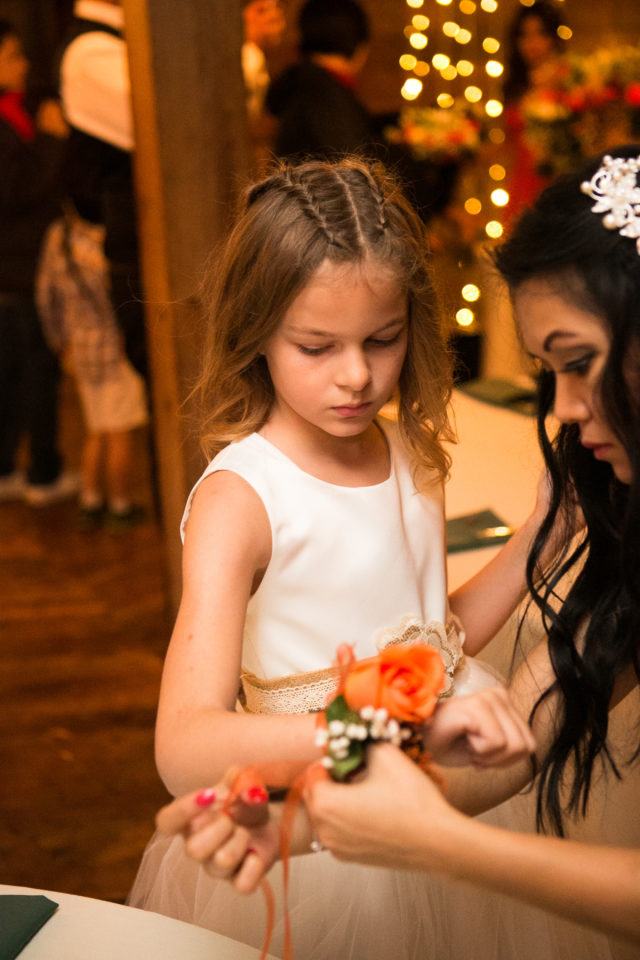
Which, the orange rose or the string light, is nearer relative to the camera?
the orange rose

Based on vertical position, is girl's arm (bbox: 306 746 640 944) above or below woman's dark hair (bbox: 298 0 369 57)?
below

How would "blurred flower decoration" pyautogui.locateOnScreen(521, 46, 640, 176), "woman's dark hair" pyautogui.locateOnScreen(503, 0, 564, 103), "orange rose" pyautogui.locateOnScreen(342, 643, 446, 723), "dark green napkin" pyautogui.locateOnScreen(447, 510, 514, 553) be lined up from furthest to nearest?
1. "woman's dark hair" pyautogui.locateOnScreen(503, 0, 564, 103)
2. "blurred flower decoration" pyautogui.locateOnScreen(521, 46, 640, 176)
3. "dark green napkin" pyautogui.locateOnScreen(447, 510, 514, 553)
4. "orange rose" pyautogui.locateOnScreen(342, 643, 446, 723)

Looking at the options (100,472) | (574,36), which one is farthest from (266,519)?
(574,36)

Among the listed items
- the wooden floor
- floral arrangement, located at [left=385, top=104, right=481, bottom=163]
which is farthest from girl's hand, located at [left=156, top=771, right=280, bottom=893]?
floral arrangement, located at [left=385, top=104, right=481, bottom=163]

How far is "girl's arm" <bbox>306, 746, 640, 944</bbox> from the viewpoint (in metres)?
0.89

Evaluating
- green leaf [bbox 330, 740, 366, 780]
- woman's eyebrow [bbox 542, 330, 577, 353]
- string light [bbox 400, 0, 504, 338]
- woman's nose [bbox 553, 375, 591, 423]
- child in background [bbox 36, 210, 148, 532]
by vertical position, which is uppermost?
string light [bbox 400, 0, 504, 338]

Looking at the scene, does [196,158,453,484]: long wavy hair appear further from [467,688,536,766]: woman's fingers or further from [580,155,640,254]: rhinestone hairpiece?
[467,688,536,766]: woman's fingers

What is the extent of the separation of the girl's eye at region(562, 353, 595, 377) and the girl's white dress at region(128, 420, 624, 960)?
39cm

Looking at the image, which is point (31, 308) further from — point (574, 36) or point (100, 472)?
point (574, 36)

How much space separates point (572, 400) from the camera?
1.08 metres

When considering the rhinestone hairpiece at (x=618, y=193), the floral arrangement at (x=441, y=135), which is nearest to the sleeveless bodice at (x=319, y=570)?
the rhinestone hairpiece at (x=618, y=193)

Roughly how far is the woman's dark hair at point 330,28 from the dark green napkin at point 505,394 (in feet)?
4.63

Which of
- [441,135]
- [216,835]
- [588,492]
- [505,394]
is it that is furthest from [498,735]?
[441,135]

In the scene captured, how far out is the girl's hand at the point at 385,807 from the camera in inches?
34.9
